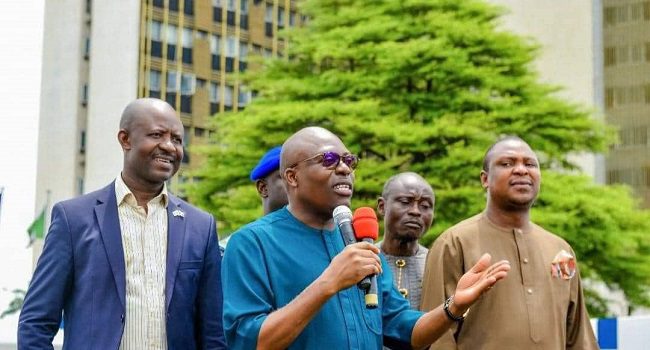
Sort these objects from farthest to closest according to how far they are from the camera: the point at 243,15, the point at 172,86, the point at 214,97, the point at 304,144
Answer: the point at 243,15, the point at 214,97, the point at 172,86, the point at 304,144

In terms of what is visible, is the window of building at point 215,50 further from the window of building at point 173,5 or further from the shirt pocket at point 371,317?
the shirt pocket at point 371,317

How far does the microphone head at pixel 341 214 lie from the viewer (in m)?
3.72

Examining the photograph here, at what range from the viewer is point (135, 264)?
14.7 ft

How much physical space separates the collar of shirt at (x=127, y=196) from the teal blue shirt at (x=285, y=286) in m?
0.75

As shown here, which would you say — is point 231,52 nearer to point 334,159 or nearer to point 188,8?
point 188,8

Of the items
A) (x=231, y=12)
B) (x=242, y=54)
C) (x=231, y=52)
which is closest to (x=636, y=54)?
(x=242, y=54)

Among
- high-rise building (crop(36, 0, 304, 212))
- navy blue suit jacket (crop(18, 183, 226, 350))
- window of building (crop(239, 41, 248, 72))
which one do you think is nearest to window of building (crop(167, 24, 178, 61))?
high-rise building (crop(36, 0, 304, 212))

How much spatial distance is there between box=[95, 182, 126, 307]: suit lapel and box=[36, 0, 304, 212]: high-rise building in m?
42.8

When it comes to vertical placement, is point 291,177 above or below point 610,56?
below

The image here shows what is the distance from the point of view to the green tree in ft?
78.1

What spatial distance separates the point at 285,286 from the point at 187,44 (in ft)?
157

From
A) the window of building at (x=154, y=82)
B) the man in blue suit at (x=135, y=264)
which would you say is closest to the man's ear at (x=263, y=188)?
the man in blue suit at (x=135, y=264)

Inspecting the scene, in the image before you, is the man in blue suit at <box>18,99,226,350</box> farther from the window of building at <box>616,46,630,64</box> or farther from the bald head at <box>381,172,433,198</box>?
the window of building at <box>616,46,630,64</box>

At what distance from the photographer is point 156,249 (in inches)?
179
